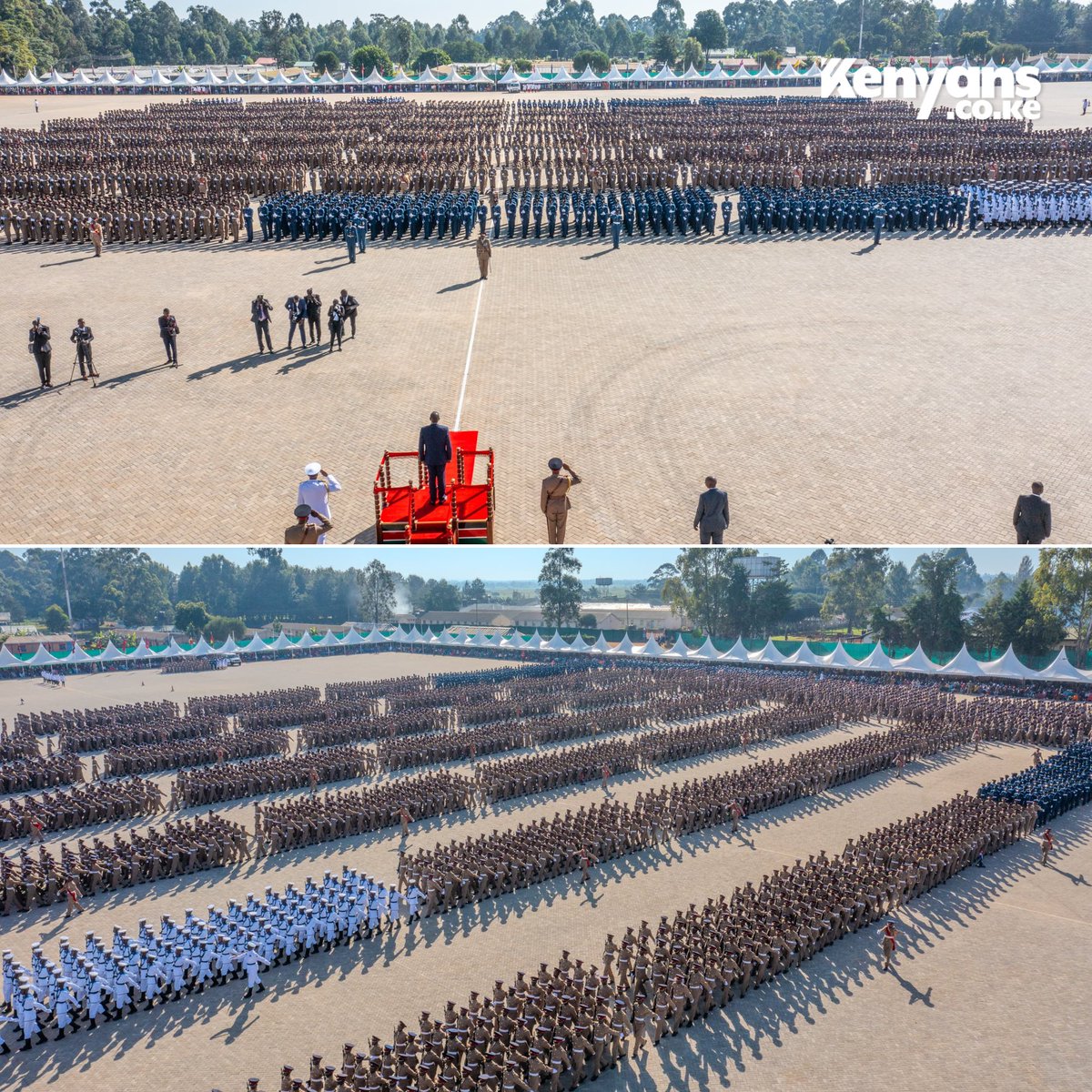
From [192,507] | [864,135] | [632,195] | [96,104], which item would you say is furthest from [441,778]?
[96,104]

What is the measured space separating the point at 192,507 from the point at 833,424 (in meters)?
12.6

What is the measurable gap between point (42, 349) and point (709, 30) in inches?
4579

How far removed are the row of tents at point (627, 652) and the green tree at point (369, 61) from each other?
63.7m

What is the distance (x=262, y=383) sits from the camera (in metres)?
23.2

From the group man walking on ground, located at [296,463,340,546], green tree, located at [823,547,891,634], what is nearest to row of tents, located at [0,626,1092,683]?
green tree, located at [823,547,891,634]

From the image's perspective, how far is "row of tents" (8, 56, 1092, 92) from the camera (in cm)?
9556

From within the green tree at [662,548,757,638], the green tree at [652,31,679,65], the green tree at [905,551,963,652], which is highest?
the green tree at [652,31,679,65]

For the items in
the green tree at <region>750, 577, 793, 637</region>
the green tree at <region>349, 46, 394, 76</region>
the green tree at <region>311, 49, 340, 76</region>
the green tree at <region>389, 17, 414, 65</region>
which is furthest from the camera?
the green tree at <region>389, 17, 414, 65</region>

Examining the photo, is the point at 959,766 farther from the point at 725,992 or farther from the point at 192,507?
the point at 192,507

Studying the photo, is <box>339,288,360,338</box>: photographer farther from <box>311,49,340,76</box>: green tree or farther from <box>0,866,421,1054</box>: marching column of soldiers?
<box>311,49,340,76</box>: green tree

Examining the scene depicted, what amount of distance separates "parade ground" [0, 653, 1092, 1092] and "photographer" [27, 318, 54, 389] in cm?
1029

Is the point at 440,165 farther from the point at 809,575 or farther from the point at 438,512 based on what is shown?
the point at 809,575

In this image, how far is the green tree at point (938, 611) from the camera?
1905 inches

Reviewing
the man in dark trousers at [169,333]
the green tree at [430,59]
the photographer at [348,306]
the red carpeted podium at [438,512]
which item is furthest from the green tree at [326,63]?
the red carpeted podium at [438,512]
